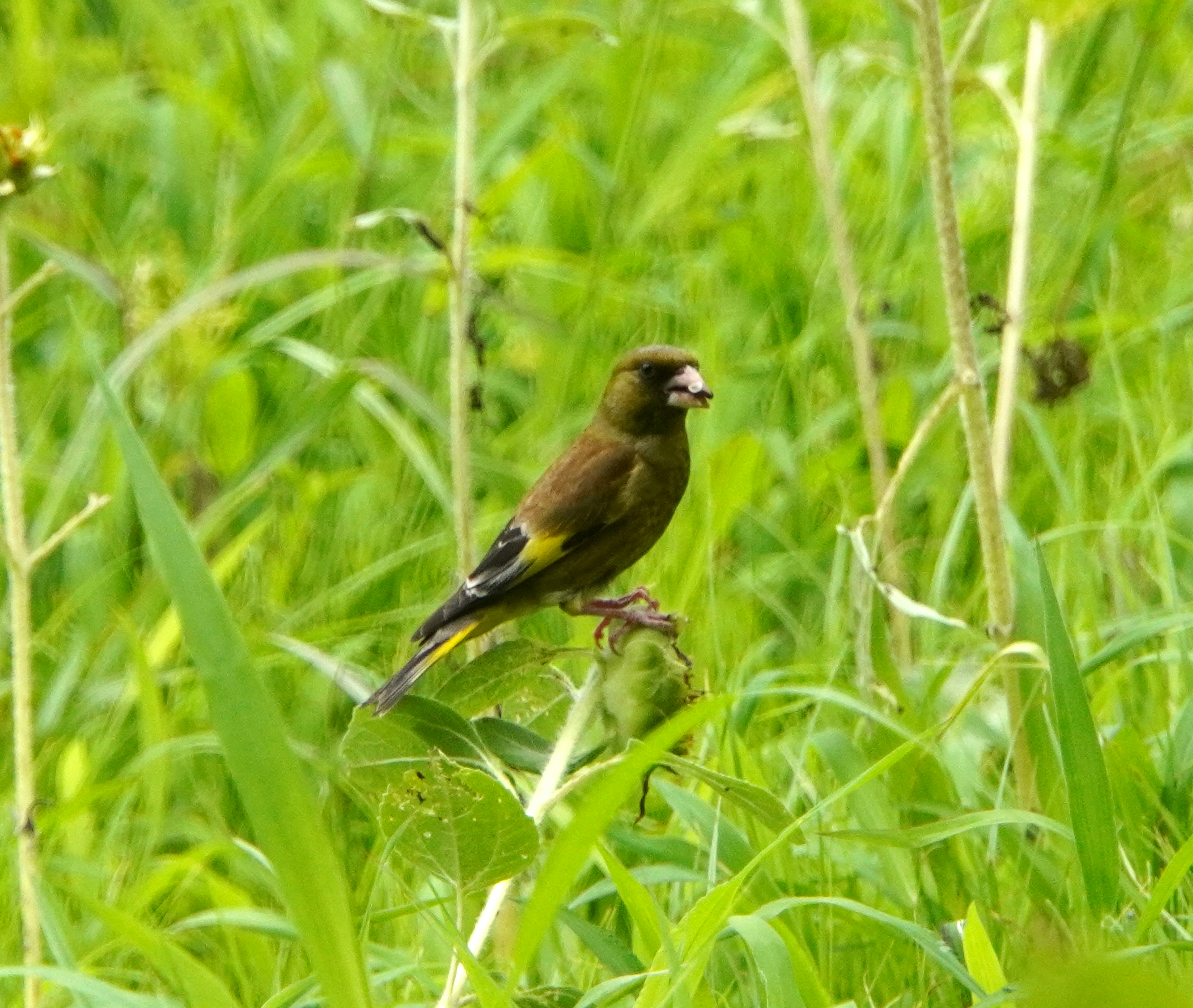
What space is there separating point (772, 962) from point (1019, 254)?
1.62m

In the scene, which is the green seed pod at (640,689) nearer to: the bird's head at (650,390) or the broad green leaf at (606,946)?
the broad green leaf at (606,946)

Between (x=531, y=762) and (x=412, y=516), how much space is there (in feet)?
7.00

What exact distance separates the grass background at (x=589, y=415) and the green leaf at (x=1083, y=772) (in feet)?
0.11

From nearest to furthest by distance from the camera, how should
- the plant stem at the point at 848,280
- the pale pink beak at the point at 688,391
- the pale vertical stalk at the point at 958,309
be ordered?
the pale vertical stalk at the point at 958,309 < the pale pink beak at the point at 688,391 < the plant stem at the point at 848,280

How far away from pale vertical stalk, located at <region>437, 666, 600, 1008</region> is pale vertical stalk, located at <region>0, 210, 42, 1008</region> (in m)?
0.78

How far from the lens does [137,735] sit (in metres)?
3.83

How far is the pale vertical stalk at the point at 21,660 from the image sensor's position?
8.50 feet

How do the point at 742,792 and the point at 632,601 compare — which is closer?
the point at 742,792

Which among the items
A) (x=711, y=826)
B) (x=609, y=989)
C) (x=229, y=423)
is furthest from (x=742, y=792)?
(x=229, y=423)

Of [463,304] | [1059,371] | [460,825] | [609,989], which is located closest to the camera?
[460,825]

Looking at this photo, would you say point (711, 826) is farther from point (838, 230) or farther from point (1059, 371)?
point (1059, 371)

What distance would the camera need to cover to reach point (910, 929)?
2.22 metres

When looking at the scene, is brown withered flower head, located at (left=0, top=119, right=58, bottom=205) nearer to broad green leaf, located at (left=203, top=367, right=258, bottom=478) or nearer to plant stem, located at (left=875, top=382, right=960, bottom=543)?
plant stem, located at (left=875, top=382, right=960, bottom=543)

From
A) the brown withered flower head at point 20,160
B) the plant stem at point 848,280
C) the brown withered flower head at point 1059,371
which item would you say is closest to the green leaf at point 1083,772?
the plant stem at point 848,280
